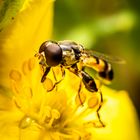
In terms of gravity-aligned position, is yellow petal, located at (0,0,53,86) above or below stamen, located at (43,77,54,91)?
above

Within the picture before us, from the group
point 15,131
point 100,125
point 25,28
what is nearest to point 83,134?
point 100,125

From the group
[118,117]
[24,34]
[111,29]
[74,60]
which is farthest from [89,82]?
[111,29]

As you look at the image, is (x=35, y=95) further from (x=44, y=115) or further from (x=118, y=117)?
(x=118, y=117)

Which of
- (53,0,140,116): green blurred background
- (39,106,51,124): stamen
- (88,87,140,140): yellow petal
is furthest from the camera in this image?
(53,0,140,116): green blurred background

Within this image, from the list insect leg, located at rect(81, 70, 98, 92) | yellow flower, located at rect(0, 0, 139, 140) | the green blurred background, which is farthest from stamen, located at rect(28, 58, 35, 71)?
the green blurred background

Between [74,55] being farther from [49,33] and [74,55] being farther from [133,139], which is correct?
[133,139]

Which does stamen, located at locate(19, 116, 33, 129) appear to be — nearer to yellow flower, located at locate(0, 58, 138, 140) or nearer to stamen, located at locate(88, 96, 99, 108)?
yellow flower, located at locate(0, 58, 138, 140)
